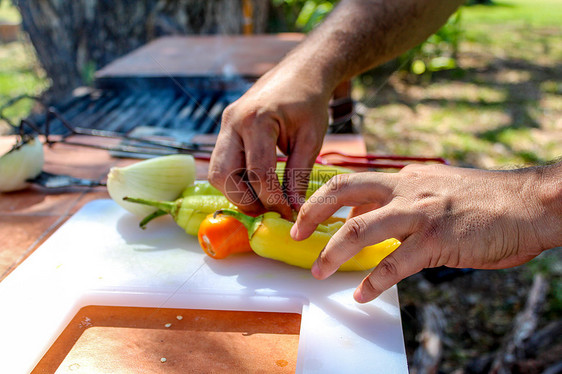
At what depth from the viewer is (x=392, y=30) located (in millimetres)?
2016

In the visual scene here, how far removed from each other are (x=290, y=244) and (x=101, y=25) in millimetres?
4201

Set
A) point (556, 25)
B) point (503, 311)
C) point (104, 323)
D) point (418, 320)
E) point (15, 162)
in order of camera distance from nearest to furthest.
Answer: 1. point (104, 323)
2. point (15, 162)
3. point (418, 320)
4. point (503, 311)
5. point (556, 25)

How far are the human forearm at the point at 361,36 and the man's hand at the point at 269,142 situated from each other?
0.40ft

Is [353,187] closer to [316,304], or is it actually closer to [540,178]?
[316,304]

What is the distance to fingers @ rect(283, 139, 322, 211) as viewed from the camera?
4.74 feet

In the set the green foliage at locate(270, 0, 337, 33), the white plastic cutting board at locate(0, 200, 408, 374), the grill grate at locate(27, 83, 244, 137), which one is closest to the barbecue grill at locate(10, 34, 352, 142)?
the grill grate at locate(27, 83, 244, 137)

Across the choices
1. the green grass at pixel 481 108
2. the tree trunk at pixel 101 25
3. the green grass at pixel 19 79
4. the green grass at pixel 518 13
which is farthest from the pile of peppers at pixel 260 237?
the green grass at pixel 518 13

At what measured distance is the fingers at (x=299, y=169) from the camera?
144 centimetres

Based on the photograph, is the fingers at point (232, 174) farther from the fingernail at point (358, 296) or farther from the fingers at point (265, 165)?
the fingernail at point (358, 296)

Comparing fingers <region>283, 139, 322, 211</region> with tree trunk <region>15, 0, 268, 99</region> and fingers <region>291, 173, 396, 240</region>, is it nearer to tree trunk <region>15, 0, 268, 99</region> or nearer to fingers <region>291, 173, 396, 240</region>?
fingers <region>291, 173, 396, 240</region>

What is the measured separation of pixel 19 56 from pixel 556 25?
984cm

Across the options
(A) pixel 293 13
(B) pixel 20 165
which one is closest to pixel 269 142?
(B) pixel 20 165

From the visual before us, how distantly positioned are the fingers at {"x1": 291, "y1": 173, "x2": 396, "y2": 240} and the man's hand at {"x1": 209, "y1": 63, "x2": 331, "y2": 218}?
0.19 m

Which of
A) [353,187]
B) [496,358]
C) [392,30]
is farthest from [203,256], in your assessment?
[496,358]
